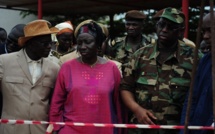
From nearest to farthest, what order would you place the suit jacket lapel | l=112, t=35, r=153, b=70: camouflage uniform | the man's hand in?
the man's hand → the suit jacket lapel → l=112, t=35, r=153, b=70: camouflage uniform

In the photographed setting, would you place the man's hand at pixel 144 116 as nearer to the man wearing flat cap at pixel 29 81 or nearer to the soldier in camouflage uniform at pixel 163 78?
the soldier in camouflage uniform at pixel 163 78

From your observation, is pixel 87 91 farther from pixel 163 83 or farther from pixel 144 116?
pixel 163 83

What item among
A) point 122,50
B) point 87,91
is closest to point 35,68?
point 87,91

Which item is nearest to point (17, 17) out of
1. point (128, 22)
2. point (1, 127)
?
point (128, 22)

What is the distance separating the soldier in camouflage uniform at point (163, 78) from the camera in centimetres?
379

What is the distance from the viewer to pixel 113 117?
4.19 m

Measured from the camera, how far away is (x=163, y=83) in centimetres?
380

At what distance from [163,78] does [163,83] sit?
0.16 ft

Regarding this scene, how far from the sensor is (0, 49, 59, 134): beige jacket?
4.09 m

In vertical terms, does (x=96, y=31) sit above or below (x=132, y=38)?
above

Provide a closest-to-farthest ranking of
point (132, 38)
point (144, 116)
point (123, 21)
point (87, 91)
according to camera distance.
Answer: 1. point (144, 116)
2. point (87, 91)
3. point (132, 38)
4. point (123, 21)

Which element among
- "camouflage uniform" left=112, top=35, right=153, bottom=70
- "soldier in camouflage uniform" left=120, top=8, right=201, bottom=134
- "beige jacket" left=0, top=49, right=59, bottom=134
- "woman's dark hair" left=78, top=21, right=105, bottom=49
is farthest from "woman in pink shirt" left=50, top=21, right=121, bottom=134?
"camouflage uniform" left=112, top=35, right=153, bottom=70

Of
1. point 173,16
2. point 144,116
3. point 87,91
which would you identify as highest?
point 173,16

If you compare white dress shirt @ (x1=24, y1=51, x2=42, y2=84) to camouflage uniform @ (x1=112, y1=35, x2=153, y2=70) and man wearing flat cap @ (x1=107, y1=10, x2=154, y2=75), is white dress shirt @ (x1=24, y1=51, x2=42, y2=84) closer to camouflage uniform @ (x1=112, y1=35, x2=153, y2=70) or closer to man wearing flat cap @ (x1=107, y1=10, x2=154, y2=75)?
camouflage uniform @ (x1=112, y1=35, x2=153, y2=70)
